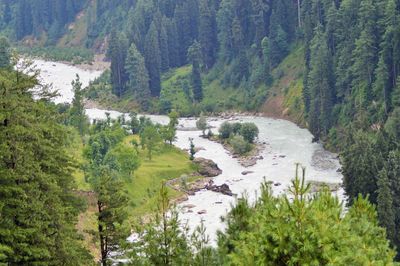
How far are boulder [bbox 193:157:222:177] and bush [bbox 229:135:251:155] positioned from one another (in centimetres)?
824

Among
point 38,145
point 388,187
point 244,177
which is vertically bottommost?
point 244,177

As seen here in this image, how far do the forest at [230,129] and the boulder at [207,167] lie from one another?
894cm

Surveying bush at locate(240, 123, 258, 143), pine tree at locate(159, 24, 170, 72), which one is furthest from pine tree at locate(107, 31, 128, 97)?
bush at locate(240, 123, 258, 143)

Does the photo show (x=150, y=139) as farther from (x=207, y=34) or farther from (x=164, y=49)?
(x=207, y=34)

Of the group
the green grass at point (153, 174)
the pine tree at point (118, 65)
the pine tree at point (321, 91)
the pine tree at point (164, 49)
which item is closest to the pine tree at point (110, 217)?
the green grass at point (153, 174)

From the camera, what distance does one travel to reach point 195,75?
17362cm

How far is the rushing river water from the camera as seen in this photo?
8619 cm

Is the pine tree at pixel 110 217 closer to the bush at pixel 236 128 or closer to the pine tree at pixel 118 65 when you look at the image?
the bush at pixel 236 128

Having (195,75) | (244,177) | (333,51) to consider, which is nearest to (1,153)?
(244,177)

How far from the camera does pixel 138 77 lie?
17638 centimetres

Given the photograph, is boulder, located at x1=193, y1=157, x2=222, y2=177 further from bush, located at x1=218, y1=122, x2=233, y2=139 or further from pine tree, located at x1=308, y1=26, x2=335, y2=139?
pine tree, located at x1=308, y1=26, x2=335, y2=139

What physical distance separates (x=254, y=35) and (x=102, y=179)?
483ft

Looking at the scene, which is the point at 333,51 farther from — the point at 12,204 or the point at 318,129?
the point at 12,204

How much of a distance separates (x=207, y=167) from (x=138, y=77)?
243 ft
